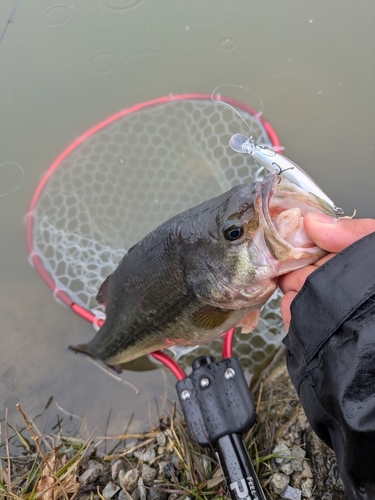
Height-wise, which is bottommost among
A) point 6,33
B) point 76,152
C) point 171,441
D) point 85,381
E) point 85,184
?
point 171,441

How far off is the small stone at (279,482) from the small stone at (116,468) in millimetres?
1132

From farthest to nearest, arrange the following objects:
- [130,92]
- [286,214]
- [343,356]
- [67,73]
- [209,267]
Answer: [67,73] < [130,92] < [209,267] < [286,214] < [343,356]

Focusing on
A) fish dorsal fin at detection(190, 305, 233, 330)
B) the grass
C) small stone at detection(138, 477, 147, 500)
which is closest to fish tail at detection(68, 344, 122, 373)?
the grass

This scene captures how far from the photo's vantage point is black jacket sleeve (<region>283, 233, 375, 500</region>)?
56.3 inches

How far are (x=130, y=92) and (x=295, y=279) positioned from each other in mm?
3927

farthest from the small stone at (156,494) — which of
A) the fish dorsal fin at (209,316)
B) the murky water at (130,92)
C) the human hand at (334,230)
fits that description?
the human hand at (334,230)

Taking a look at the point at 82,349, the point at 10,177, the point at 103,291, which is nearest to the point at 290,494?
the point at 103,291

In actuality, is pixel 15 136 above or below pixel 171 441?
above

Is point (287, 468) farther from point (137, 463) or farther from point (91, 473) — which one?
point (91, 473)

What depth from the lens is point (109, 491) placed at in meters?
2.77

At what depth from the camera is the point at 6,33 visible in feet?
18.2

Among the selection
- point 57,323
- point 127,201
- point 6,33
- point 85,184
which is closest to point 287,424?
point 57,323

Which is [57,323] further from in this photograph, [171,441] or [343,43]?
[343,43]

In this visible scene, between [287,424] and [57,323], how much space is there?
7.64 feet
